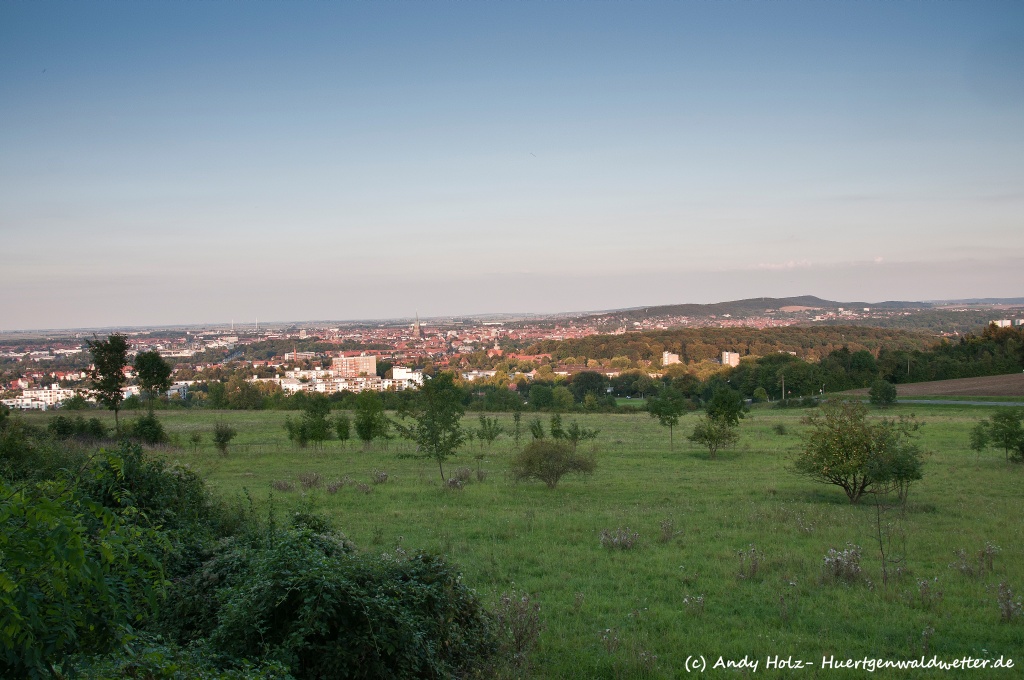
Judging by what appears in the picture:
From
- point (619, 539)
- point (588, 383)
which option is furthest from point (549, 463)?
point (588, 383)

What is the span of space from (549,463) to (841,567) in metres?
11.9

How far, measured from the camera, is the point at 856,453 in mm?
18203

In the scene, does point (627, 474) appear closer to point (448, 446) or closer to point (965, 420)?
point (448, 446)

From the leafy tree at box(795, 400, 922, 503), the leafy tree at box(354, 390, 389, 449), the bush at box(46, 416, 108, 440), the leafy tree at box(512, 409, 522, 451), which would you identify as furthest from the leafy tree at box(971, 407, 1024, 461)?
the bush at box(46, 416, 108, 440)

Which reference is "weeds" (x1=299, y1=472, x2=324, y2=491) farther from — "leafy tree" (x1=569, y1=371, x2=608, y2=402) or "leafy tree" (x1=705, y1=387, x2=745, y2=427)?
"leafy tree" (x1=569, y1=371, x2=608, y2=402)

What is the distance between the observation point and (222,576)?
8.09 m

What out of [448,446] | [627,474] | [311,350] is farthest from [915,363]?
[311,350]

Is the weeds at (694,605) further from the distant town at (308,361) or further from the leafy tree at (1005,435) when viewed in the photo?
the distant town at (308,361)

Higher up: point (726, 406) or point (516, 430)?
point (726, 406)

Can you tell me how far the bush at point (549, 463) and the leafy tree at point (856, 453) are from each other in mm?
7180

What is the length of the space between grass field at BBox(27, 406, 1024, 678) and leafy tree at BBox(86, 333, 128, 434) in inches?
486

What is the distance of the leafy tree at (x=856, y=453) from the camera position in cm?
1712

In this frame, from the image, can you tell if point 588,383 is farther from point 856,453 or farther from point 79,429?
point 856,453

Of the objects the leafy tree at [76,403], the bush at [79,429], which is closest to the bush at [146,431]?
the bush at [79,429]
